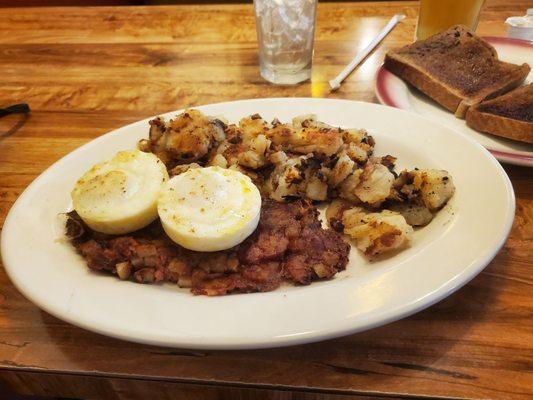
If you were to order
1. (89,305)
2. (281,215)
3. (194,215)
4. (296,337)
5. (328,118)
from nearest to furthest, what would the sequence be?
(296,337) < (89,305) < (194,215) < (281,215) < (328,118)

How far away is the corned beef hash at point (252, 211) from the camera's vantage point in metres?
1.25

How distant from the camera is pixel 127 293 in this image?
1155 mm

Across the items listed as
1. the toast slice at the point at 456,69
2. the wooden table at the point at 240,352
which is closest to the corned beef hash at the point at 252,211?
the wooden table at the point at 240,352

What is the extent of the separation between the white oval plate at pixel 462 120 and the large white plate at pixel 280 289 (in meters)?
0.28

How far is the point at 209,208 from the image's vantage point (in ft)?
4.21

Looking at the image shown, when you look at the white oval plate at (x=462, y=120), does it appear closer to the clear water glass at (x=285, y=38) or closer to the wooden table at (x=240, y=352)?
the wooden table at (x=240, y=352)

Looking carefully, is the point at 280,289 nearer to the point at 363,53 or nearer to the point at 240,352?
the point at 240,352

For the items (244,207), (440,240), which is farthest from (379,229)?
(244,207)

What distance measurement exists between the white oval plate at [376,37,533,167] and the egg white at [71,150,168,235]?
3.70ft

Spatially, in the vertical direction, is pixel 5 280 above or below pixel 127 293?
below

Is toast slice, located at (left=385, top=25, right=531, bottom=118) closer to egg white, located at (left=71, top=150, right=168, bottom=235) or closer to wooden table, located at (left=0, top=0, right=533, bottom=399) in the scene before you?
wooden table, located at (left=0, top=0, right=533, bottom=399)

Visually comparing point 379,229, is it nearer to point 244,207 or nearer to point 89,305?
point 244,207

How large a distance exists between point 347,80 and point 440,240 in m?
1.54

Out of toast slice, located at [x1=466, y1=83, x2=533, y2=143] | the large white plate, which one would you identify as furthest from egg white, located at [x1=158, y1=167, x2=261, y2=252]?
toast slice, located at [x1=466, y1=83, x2=533, y2=143]
